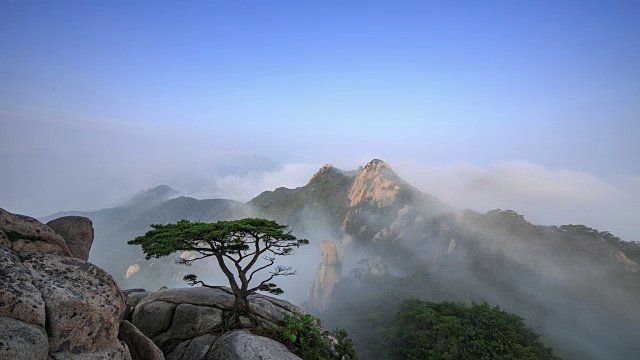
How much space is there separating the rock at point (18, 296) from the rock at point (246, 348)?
7.57 metres

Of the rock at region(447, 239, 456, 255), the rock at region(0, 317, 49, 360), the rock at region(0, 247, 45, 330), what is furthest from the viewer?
the rock at region(447, 239, 456, 255)

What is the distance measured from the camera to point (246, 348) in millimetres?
14453

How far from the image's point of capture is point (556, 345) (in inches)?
2844

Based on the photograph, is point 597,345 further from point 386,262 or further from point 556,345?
point 386,262

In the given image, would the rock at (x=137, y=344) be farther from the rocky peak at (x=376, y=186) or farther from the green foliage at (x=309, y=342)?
the rocky peak at (x=376, y=186)

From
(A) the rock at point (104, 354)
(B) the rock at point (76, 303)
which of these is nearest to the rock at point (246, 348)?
(A) the rock at point (104, 354)

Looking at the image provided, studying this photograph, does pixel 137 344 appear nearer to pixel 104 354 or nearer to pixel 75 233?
pixel 104 354

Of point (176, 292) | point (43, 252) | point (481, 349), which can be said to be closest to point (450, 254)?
point (481, 349)

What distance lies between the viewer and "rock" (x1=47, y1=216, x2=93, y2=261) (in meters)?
17.0

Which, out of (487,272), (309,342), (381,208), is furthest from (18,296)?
(381,208)

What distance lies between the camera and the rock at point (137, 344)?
43.5 feet

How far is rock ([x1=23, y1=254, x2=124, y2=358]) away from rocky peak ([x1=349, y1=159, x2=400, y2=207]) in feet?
541

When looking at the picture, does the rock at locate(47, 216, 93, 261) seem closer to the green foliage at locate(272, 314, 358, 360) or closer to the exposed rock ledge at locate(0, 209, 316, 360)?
the exposed rock ledge at locate(0, 209, 316, 360)

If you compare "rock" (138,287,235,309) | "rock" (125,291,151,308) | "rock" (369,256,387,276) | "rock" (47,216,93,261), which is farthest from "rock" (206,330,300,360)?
"rock" (369,256,387,276)
